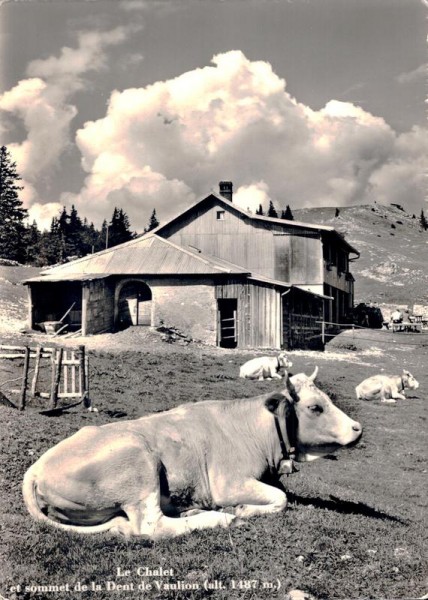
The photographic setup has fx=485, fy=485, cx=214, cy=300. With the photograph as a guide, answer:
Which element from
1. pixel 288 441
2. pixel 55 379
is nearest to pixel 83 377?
pixel 55 379

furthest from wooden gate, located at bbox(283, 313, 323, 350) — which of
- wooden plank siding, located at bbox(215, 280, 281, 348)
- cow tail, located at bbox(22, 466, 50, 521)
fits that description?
cow tail, located at bbox(22, 466, 50, 521)

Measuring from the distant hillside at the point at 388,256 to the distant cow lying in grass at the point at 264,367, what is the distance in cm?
1764

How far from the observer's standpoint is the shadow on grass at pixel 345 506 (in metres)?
5.22

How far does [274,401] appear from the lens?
5090 millimetres

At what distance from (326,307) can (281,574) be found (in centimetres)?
2216

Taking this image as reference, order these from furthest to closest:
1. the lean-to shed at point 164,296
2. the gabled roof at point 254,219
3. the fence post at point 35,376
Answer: the gabled roof at point 254,219
the lean-to shed at point 164,296
the fence post at point 35,376

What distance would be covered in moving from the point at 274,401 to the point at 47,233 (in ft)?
101

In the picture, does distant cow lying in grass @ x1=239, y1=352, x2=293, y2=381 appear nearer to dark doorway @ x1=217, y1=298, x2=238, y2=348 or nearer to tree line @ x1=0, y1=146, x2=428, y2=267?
dark doorway @ x1=217, y1=298, x2=238, y2=348

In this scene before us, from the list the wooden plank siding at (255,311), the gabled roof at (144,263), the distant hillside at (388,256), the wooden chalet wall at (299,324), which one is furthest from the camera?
the distant hillside at (388,256)

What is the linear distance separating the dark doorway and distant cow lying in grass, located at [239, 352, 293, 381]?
1.87 m

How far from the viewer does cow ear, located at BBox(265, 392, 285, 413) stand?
5.07 meters

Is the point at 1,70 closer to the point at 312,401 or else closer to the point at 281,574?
the point at 312,401

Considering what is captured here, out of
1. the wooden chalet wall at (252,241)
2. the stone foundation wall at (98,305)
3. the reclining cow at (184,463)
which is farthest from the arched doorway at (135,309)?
the wooden chalet wall at (252,241)

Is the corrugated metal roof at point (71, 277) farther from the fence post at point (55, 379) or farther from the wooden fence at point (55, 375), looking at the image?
the fence post at point (55, 379)
